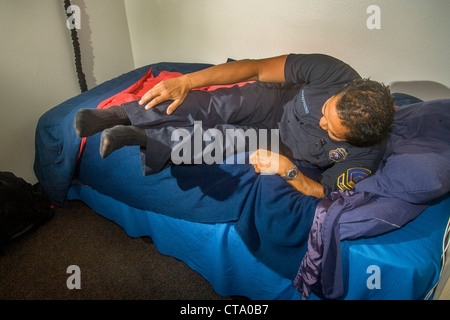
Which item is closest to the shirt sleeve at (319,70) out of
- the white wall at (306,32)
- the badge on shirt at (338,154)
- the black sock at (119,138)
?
the badge on shirt at (338,154)

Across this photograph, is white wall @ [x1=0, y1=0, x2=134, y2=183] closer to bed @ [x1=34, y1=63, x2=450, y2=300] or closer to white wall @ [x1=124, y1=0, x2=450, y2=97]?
bed @ [x1=34, y1=63, x2=450, y2=300]

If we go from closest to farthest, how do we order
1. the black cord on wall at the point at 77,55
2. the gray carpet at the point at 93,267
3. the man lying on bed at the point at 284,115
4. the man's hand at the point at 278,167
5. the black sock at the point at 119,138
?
the black sock at the point at 119,138 → the man lying on bed at the point at 284,115 → the man's hand at the point at 278,167 → the gray carpet at the point at 93,267 → the black cord on wall at the point at 77,55

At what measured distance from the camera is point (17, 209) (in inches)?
52.9

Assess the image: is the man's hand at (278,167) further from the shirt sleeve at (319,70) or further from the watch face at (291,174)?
the shirt sleeve at (319,70)

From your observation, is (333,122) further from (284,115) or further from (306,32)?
(306,32)

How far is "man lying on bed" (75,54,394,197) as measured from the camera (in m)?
0.99

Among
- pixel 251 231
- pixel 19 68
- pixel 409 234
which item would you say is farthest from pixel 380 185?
pixel 19 68

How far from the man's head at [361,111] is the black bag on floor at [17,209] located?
1.49 metres

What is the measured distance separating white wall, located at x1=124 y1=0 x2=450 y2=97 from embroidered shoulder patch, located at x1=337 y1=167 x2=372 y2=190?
0.93 m

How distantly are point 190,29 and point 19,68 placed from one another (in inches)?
44.5

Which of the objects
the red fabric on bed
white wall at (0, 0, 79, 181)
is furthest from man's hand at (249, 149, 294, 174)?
white wall at (0, 0, 79, 181)

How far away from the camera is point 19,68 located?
4.89 feet

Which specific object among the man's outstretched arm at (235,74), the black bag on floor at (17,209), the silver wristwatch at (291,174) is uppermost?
the man's outstretched arm at (235,74)

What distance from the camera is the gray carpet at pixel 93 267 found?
119cm
